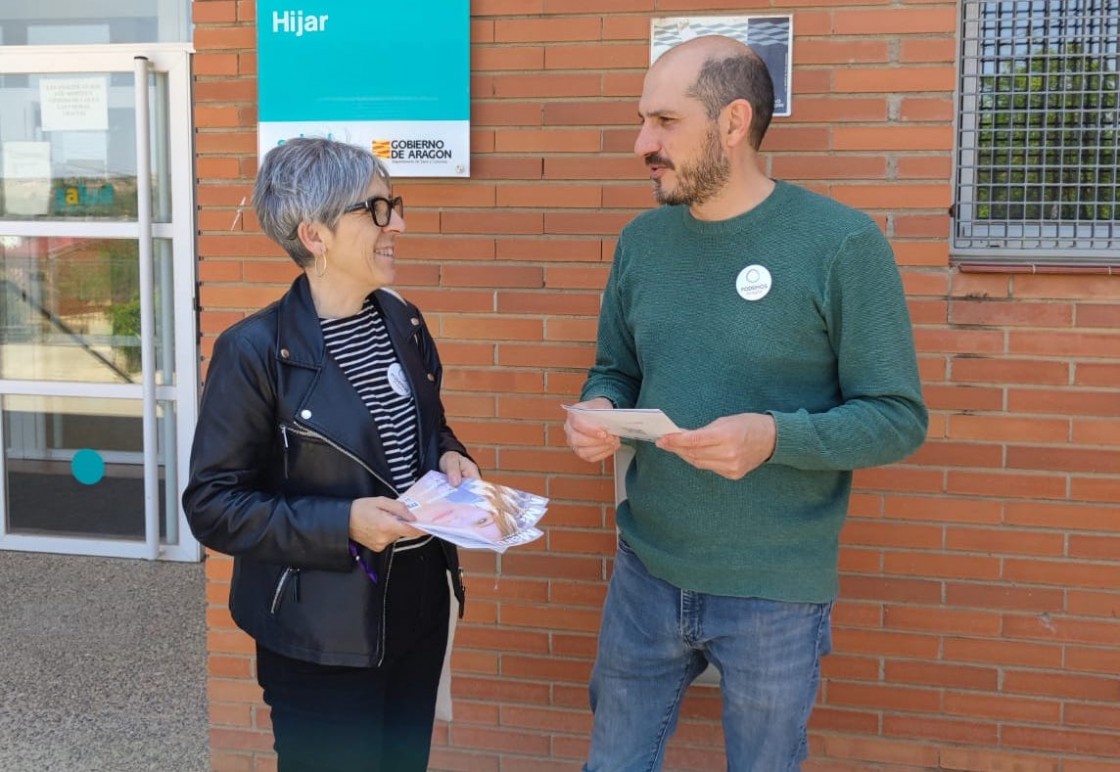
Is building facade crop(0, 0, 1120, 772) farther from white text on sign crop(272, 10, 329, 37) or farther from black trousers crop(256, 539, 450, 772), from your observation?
black trousers crop(256, 539, 450, 772)

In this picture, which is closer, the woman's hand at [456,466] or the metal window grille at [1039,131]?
the woman's hand at [456,466]

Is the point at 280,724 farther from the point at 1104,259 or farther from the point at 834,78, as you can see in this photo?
the point at 1104,259

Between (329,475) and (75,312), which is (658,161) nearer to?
(329,475)

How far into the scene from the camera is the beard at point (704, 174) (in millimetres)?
2293

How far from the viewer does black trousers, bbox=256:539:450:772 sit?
7.82ft

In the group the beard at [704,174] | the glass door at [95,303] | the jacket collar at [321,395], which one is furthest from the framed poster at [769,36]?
the glass door at [95,303]

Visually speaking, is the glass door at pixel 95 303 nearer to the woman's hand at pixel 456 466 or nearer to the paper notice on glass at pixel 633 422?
the woman's hand at pixel 456 466

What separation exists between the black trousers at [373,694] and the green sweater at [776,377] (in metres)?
0.54

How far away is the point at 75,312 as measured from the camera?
6.18 metres

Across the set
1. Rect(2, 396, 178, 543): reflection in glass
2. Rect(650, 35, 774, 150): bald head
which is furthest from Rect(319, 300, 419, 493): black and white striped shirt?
Rect(2, 396, 178, 543): reflection in glass

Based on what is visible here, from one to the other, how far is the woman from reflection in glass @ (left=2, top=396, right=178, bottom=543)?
3984 millimetres

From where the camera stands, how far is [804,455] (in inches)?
83.9

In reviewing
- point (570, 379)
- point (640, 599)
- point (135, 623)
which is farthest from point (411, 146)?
point (135, 623)

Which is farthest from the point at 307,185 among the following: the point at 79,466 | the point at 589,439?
the point at 79,466
